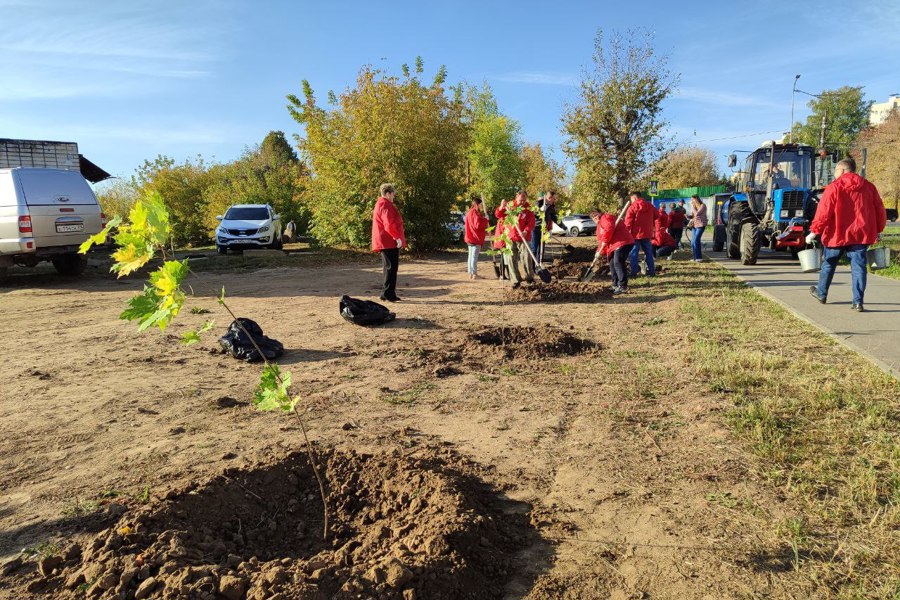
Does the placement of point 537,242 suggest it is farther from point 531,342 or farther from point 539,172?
point 539,172

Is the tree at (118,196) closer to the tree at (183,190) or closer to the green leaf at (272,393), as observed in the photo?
the tree at (183,190)

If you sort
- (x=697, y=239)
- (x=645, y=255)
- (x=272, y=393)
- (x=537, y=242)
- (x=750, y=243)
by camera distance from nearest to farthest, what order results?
(x=272, y=393) < (x=645, y=255) < (x=537, y=242) < (x=750, y=243) < (x=697, y=239)

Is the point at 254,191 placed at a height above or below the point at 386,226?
above

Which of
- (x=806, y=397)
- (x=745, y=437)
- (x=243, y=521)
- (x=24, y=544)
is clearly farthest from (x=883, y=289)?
(x=24, y=544)

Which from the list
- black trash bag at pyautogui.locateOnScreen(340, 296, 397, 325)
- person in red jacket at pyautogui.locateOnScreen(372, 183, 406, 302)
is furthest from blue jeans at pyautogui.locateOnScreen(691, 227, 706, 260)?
black trash bag at pyautogui.locateOnScreen(340, 296, 397, 325)

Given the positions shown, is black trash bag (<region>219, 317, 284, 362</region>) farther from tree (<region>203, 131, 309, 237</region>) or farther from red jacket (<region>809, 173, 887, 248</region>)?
tree (<region>203, 131, 309, 237</region>)

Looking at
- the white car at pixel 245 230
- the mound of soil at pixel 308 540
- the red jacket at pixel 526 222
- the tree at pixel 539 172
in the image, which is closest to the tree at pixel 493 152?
the tree at pixel 539 172

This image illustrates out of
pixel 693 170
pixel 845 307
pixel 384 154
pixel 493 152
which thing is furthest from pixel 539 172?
pixel 845 307

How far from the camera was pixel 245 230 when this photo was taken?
68.1 ft

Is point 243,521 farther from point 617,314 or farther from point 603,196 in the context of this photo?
point 603,196

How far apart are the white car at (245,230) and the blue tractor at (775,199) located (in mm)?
15431

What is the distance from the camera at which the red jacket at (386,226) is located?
972 centimetres

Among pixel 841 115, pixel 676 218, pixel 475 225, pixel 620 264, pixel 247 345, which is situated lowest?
pixel 247 345

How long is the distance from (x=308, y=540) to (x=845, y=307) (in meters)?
8.61
